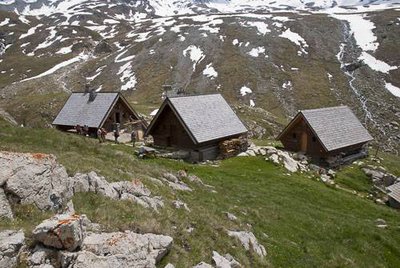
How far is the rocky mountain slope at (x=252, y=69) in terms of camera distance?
11481 cm

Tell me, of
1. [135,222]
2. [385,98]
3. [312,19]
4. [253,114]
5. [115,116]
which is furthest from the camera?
[312,19]

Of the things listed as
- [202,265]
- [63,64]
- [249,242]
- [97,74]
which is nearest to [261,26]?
[97,74]

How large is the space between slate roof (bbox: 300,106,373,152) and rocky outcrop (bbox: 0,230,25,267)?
4133 centimetres

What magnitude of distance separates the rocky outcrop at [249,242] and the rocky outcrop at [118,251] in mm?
5003

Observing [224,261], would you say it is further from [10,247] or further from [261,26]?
[261,26]

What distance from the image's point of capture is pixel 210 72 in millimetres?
141625

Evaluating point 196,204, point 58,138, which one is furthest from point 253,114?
point 196,204

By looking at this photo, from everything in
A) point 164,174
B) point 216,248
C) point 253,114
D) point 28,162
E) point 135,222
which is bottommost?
point 253,114

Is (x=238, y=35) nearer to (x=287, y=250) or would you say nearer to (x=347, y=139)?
(x=347, y=139)

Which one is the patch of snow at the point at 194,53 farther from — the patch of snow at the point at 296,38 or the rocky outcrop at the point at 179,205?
the rocky outcrop at the point at 179,205

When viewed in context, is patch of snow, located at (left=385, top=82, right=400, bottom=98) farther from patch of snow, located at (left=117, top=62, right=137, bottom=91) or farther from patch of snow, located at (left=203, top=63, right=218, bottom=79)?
patch of snow, located at (left=117, top=62, right=137, bottom=91)

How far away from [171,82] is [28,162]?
12441cm

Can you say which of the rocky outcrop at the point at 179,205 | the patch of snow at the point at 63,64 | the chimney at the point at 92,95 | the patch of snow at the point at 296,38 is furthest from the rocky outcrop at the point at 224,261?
the patch of snow at the point at 63,64

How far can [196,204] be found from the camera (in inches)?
897
